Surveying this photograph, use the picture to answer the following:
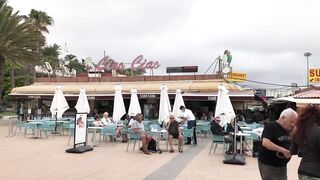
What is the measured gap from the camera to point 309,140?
12.6ft

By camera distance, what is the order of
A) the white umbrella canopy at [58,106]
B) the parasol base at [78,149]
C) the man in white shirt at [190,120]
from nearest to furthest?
the parasol base at [78,149]
the man in white shirt at [190,120]
the white umbrella canopy at [58,106]

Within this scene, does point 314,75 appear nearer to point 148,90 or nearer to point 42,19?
point 148,90

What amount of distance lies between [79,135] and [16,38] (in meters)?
17.1

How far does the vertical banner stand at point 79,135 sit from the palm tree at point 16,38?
637 inches

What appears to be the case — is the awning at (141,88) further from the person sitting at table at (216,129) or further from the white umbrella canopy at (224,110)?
the person sitting at table at (216,129)

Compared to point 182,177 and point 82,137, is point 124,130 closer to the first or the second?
point 82,137

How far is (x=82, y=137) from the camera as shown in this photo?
1386 cm

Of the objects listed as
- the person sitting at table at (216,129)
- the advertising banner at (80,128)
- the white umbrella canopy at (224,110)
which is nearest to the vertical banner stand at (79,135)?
the advertising banner at (80,128)

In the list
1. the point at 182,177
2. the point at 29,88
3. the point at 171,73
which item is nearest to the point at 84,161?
the point at 182,177

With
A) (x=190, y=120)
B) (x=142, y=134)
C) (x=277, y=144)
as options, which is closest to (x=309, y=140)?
(x=277, y=144)

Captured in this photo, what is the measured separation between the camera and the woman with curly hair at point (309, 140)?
149 inches

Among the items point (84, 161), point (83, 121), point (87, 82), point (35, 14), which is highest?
point (35, 14)

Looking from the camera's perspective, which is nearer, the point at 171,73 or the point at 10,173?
the point at 10,173

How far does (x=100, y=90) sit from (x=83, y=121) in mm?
16215
